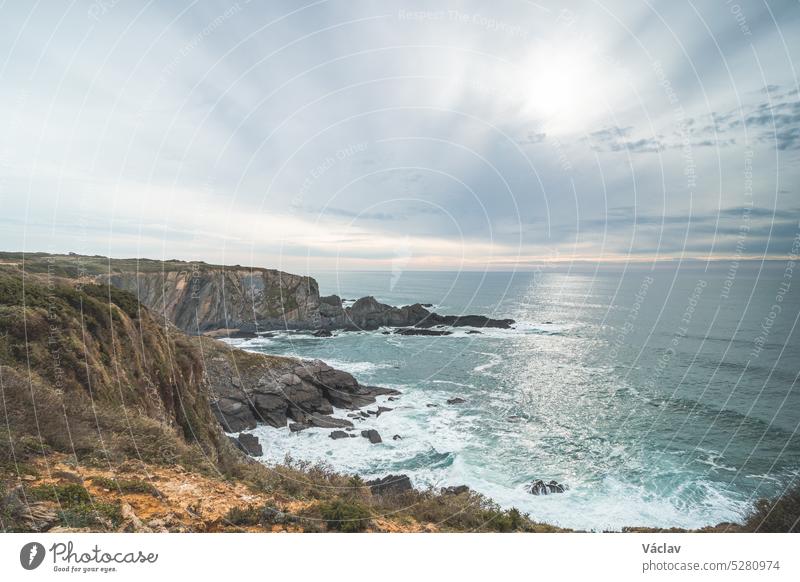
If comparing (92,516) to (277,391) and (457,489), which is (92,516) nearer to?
(457,489)

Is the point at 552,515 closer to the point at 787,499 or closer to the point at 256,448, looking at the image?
the point at 787,499

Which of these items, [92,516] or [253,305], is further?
[253,305]

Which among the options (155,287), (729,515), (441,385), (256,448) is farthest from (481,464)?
(155,287)

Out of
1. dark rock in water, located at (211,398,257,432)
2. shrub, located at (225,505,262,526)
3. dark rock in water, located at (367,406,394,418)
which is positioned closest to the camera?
shrub, located at (225,505,262,526)

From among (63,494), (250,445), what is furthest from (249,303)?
Answer: (63,494)

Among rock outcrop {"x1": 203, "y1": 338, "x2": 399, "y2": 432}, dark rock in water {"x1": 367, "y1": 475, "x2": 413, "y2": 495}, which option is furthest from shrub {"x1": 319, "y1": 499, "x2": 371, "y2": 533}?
rock outcrop {"x1": 203, "y1": 338, "x2": 399, "y2": 432}

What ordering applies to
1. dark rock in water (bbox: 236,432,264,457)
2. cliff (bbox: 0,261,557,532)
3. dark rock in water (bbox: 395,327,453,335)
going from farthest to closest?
dark rock in water (bbox: 395,327,453,335)
dark rock in water (bbox: 236,432,264,457)
cliff (bbox: 0,261,557,532)

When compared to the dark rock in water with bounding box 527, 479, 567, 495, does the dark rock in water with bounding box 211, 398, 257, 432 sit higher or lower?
lower

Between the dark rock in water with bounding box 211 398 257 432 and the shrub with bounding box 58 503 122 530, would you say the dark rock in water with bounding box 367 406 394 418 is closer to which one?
the dark rock in water with bounding box 211 398 257 432
